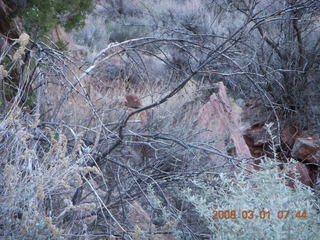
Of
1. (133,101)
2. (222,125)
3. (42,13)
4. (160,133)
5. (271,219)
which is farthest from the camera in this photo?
(133,101)

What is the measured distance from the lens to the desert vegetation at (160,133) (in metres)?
2.28

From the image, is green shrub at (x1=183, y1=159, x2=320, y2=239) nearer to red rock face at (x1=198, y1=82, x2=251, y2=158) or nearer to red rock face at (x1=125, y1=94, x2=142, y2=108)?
red rock face at (x1=198, y1=82, x2=251, y2=158)

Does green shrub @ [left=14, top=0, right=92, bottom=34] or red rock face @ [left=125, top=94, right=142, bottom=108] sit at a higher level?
green shrub @ [left=14, top=0, right=92, bottom=34]

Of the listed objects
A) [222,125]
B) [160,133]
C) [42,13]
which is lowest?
[222,125]

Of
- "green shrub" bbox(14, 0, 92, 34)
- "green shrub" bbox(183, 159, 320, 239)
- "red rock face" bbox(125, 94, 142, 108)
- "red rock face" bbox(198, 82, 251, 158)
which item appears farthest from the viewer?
"red rock face" bbox(125, 94, 142, 108)

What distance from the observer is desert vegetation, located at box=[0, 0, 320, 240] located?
2.28 m

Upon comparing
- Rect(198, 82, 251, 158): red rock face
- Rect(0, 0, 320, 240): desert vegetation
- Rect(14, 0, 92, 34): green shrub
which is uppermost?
Rect(14, 0, 92, 34): green shrub

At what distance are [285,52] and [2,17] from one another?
4.81 meters

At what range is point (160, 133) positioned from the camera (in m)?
3.46
